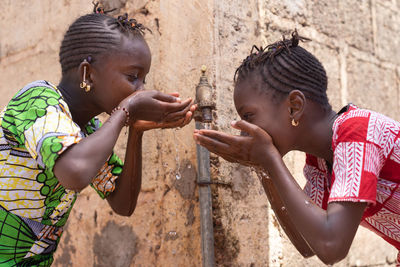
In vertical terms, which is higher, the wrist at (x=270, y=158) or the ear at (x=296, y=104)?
the ear at (x=296, y=104)

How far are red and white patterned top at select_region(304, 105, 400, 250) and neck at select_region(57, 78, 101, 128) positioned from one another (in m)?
0.98

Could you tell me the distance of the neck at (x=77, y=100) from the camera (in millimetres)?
1930

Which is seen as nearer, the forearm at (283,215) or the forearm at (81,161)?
the forearm at (81,161)

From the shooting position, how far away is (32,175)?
1797 millimetres

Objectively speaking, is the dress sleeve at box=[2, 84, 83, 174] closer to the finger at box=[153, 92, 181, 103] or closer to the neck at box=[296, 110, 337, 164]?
the finger at box=[153, 92, 181, 103]

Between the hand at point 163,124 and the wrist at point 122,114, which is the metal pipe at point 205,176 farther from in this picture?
the wrist at point 122,114

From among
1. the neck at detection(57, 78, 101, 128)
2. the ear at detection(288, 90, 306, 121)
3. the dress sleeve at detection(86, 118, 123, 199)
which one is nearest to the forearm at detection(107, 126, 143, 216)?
the dress sleeve at detection(86, 118, 123, 199)

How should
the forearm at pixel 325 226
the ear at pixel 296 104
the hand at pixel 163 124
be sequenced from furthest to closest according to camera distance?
1. the hand at pixel 163 124
2. the ear at pixel 296 104
3. the forearm at pixel 325 226

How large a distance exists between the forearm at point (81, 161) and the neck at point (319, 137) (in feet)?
2.55

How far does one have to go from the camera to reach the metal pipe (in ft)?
8.22

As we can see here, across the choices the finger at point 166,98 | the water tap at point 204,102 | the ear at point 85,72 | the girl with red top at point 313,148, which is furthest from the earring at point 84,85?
the water tap at point 204,102

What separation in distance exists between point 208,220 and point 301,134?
34.4 inches

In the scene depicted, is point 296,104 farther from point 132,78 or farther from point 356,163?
→ point 132,78

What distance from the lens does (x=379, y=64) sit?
12.7 ft
